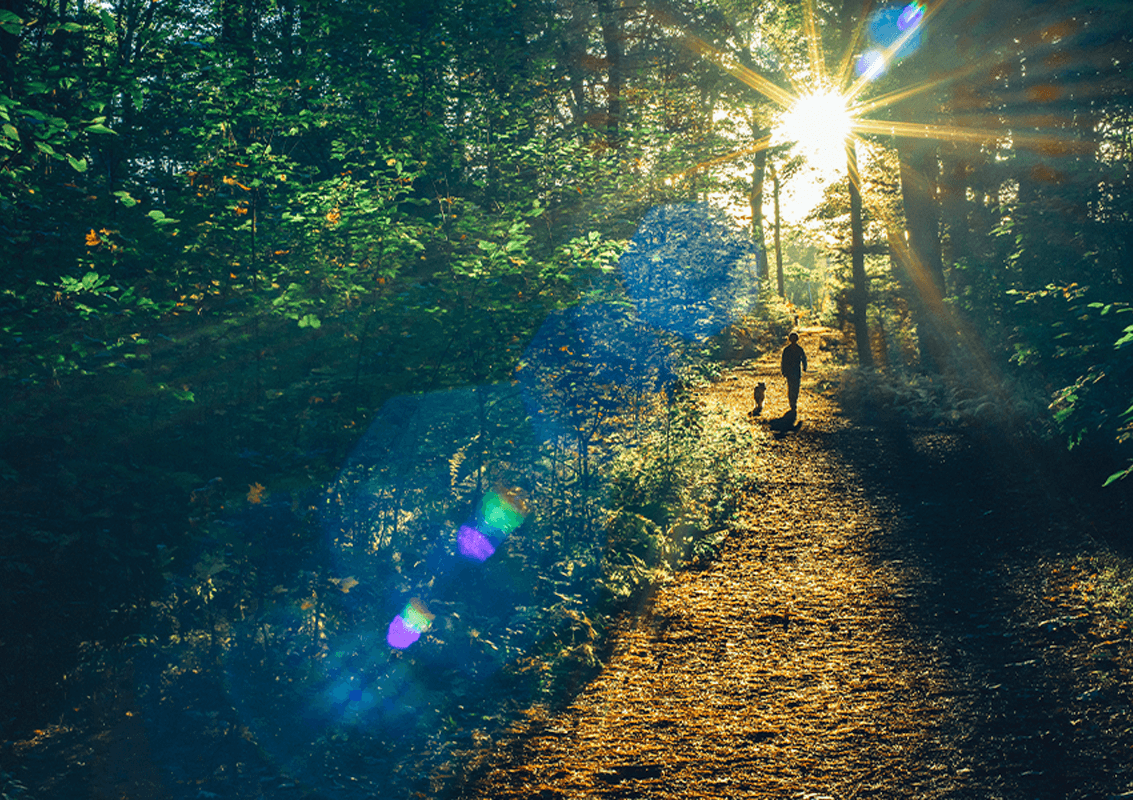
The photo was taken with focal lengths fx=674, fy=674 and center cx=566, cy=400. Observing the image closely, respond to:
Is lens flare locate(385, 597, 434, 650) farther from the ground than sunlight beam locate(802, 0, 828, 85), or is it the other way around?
sunlight beam locate(802, 0, 828, 85)

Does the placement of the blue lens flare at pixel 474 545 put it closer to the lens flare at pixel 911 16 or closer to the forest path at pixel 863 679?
the forest path at pixel 863 679

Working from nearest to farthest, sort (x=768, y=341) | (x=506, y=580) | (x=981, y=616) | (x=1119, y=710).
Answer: (x=1119, y=710), (x=981, y=616), (x=506, y=580), (x=768, y=341)

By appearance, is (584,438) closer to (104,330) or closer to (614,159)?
(614,159)

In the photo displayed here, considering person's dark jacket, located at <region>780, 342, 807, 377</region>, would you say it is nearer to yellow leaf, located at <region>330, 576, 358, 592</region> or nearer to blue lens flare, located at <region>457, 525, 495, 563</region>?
blue lens flare, located at <region>457, 525, 495, 563</region>

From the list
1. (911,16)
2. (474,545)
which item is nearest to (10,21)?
(474,545)

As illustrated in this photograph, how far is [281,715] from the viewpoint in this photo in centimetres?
472

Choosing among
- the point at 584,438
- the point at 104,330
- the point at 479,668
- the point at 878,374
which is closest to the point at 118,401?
the point at 104,330

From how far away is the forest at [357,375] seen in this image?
16.3ft

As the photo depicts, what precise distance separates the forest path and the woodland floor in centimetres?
2

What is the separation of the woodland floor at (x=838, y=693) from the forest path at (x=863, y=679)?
16mm

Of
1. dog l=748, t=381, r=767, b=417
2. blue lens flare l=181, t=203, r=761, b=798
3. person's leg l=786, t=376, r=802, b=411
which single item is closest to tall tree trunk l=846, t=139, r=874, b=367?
dog l=748, t=381, r=767, b=417

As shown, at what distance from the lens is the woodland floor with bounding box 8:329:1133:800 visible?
4105mm

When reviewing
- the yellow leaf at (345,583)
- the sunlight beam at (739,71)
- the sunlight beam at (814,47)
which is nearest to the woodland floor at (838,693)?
the yellow leaf at (345,583)

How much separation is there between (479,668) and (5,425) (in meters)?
4.20
